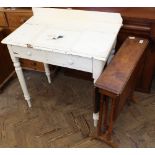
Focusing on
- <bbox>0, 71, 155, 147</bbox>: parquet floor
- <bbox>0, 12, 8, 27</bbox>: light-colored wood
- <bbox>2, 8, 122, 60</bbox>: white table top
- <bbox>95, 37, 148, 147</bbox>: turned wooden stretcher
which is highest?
<bbox>2, 8, 122, 60</bbox>: white table top

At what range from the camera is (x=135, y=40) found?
168 centimetres

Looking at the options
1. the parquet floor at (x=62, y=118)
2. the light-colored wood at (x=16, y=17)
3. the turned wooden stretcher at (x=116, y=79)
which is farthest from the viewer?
the light-colored wood at (x=16, y=17)

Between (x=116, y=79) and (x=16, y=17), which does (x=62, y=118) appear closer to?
(x=116, y=79)

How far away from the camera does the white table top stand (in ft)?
4.80

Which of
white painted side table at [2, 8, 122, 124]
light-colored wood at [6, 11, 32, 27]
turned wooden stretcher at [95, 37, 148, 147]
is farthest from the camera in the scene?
light-colored wood at [6, 11, 32, 27]

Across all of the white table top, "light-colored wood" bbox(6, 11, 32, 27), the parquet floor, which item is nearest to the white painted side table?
the white table top

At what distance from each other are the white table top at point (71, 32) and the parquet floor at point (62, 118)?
0.74 meters

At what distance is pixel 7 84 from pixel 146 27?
1.55 metres

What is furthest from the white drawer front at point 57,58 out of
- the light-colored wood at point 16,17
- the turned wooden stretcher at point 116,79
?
the light-colored wood at point 16,17

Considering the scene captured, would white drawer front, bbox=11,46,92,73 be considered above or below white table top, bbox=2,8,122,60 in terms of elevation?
below

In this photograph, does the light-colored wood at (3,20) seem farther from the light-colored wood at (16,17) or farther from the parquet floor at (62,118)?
the parquet floor at (62,118)

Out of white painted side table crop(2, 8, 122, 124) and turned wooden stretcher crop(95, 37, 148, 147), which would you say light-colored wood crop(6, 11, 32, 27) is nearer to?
white painted side table crop(2, 8, 122, 124)

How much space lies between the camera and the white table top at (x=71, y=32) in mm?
1462

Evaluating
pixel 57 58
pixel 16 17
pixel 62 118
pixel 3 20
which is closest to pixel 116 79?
pixel 57 58
